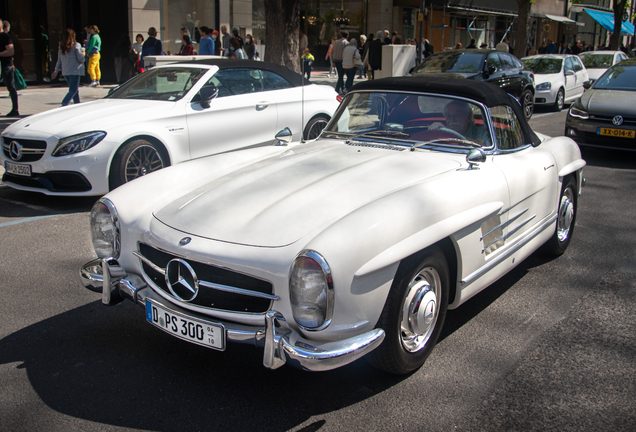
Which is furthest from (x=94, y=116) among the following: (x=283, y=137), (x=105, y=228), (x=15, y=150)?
(x=105, y=228)

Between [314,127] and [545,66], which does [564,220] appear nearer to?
[314,127]

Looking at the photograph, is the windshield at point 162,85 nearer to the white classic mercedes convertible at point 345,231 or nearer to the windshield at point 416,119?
the white classic mercedes convertible at point 345,231

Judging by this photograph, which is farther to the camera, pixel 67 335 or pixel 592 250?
pixel 592 250

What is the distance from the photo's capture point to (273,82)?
27.5 ft

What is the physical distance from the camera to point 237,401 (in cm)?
293

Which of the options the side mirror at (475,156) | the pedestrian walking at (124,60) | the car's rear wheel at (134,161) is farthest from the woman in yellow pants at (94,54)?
the side mirror at (475,156)

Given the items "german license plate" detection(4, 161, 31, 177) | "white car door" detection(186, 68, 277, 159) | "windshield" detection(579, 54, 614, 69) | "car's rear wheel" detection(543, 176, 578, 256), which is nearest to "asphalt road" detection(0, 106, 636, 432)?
"car's rear wheel" detection(543, 176, 578, 256)

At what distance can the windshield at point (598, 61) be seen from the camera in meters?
19.6

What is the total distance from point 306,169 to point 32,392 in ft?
6.43

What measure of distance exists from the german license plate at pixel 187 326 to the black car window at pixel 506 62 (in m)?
12.7

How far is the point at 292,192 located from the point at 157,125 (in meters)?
4.05

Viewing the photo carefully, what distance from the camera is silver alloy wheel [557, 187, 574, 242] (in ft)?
16.2

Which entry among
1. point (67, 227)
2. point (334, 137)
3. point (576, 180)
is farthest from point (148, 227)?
point (576, 180)

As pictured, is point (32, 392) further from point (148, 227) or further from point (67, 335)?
point (148, 227)
